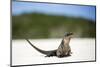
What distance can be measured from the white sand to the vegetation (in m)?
0.08

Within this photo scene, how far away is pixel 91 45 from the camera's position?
2684mm

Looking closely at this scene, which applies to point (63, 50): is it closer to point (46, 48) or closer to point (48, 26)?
point (46, 48)

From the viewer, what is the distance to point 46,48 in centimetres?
244

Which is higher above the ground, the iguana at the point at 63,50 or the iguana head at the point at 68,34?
the iguana head at the point at 68,34

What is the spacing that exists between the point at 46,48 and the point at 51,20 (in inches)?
15.2

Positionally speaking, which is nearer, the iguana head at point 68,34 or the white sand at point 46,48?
the white sand at point 46,48

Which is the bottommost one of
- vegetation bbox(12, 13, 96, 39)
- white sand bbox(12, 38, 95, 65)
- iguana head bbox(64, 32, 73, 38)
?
white sand bbox(12, 38, 95, 65)

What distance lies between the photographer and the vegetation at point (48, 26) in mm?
2326

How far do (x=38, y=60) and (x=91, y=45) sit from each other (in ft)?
2.74

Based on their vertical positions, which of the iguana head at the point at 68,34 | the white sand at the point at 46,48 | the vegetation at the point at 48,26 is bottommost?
the white sand at the point at 46,48

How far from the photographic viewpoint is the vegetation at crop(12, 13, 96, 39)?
2.33 m

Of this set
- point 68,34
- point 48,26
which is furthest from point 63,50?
point 48,26
